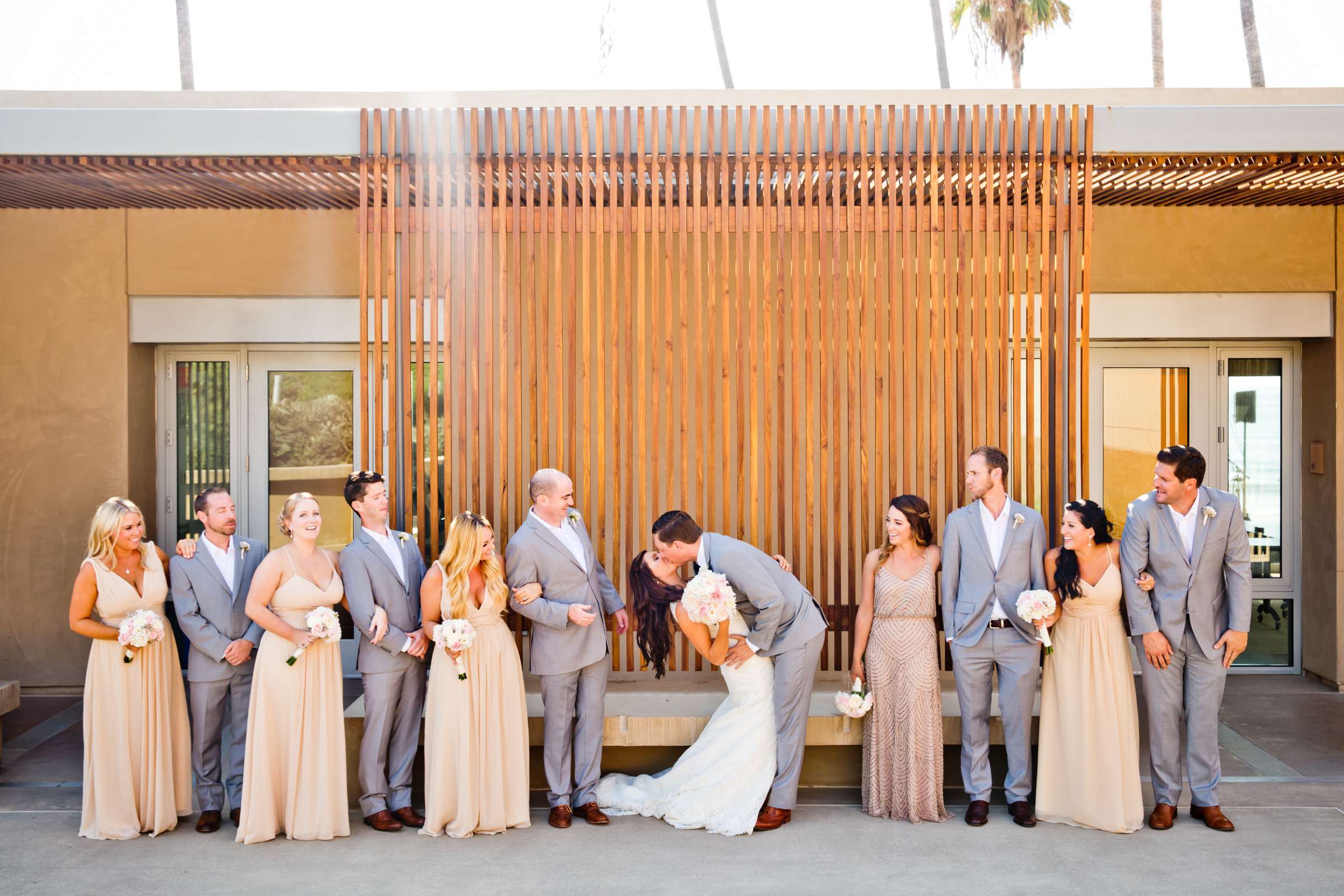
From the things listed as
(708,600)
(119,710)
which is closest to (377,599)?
(119,710)

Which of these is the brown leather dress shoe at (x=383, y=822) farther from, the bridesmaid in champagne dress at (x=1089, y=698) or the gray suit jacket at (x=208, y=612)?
the bridesmaid in champagne dress at (x=1089, y=698)

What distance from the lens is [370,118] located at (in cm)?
591

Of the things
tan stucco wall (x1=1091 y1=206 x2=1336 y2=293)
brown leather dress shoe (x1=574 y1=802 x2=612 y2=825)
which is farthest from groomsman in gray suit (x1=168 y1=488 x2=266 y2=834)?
tan stucco wall (x1=1091 y1=206 x2=1336 y2=293)

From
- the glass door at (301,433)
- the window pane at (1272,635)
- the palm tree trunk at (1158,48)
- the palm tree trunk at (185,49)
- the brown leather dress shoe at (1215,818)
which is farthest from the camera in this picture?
the palm tree trunk at (1158,48)

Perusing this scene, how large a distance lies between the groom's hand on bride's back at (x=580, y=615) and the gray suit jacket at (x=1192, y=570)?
8.04 feet

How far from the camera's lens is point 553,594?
17.4 feet

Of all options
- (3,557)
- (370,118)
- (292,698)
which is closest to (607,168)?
(370,118)

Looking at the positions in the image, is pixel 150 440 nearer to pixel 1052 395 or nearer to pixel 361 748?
pixel 361 748

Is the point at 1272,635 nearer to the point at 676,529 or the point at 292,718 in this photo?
the point at 676,529

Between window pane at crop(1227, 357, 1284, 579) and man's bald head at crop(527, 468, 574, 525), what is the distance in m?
5.52

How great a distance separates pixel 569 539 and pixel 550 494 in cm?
24

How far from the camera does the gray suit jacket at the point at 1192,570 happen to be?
5.14 m

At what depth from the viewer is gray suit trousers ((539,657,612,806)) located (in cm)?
530

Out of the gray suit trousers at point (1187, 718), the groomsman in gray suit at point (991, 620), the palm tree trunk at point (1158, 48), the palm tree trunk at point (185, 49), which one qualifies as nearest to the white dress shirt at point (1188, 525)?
the gray suit trousers at point (1187, 718)
